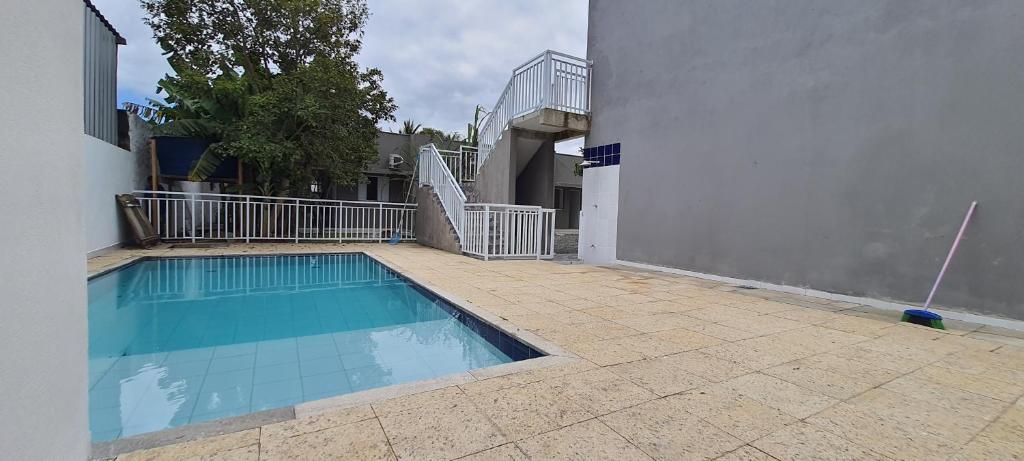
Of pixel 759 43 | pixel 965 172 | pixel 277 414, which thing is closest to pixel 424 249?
pixel 759 43

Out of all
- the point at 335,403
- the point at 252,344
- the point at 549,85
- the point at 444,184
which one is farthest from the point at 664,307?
the point at 444,184

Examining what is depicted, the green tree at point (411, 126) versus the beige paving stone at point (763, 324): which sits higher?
the green tree at point (411, 126)

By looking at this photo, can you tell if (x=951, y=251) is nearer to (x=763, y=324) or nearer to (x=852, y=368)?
(x=763, y=324)

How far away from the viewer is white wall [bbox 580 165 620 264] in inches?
329

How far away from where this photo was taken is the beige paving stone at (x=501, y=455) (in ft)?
5.61

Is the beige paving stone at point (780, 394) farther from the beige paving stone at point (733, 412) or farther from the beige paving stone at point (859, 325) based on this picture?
the beige paving stone at point (859, 325)

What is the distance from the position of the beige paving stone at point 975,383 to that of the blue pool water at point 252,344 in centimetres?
252

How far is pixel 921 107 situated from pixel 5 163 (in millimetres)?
6709

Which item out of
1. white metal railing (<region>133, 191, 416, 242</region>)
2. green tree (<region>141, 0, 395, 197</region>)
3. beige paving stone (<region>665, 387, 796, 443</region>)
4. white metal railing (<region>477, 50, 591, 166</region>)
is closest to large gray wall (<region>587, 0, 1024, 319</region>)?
white metal railing (<region>477, 50, 591, 166</region>)

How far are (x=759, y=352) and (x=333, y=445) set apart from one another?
2.86 metres

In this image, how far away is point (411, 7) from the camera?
1018 centimetres

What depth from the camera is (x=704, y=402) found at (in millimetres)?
2275

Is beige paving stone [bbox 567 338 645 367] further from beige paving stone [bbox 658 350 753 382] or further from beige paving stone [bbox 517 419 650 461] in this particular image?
beige paving stone [bbox 517 419 650 461]

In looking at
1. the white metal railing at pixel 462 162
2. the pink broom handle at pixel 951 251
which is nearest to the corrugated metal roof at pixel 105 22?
the white metal railing at pixel 462 162
